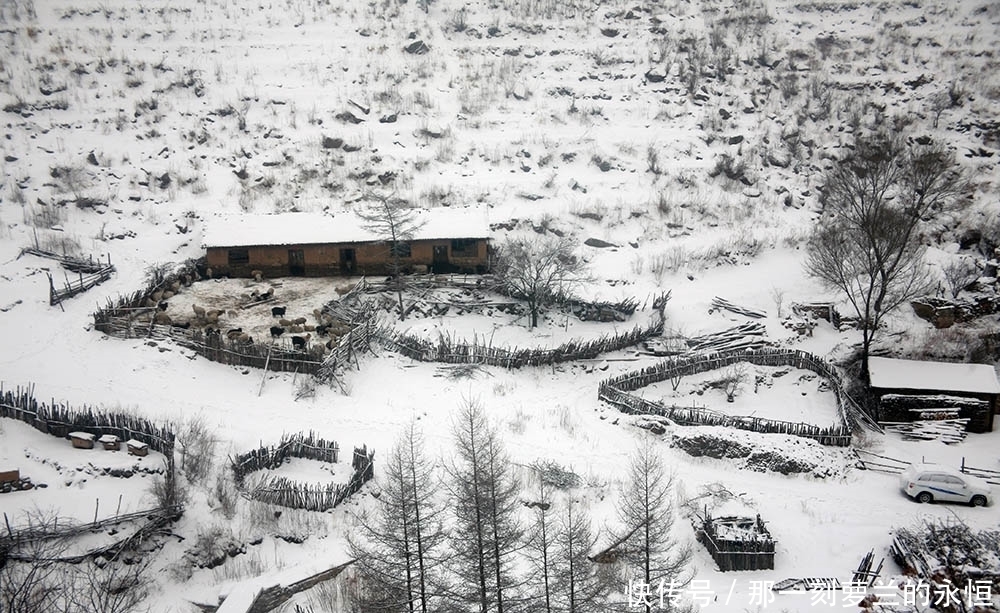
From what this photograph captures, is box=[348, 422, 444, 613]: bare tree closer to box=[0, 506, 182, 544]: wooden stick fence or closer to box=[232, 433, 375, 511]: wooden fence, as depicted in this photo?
box=[232, 433, 375, 511]: wooden fence

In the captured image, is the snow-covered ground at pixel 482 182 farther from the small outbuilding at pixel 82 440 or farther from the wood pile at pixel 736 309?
the small outbuilding at pixel 82 440

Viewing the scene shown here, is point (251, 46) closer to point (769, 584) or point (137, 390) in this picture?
Result: point (137, 390)

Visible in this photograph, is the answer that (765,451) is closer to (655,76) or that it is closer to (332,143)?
(332,143)

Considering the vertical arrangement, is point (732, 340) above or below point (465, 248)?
below

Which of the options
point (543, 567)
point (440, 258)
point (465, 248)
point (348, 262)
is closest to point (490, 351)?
point (465, 248)

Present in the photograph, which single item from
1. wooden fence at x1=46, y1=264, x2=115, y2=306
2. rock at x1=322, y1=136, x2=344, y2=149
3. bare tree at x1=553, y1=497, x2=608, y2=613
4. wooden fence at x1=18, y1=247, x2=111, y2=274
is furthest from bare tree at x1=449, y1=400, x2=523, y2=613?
rock at x1=322, y1=136, x2=344, y2=149

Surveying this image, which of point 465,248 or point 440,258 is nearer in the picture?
point 465,248

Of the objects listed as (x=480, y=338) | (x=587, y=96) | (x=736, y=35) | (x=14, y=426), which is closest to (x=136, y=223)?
(x=14, y=426)

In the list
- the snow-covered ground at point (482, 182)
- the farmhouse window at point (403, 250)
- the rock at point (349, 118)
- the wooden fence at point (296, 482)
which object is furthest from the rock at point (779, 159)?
the wooden fence at point (296, 482)
